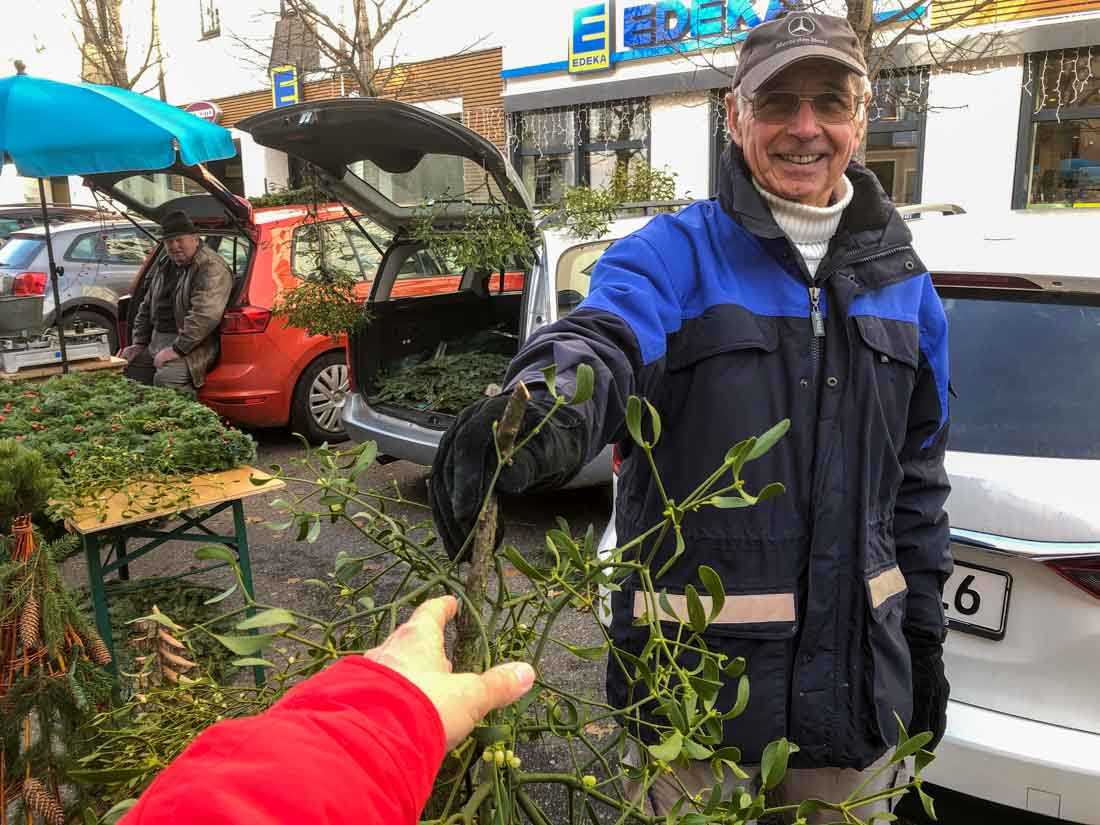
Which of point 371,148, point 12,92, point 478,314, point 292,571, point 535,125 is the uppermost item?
point 535,125

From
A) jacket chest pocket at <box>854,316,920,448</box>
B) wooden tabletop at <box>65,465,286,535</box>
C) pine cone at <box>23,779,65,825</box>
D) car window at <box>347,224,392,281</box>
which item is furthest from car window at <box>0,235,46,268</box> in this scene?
jacket chest pocket at <box>854,316,920,448</box>

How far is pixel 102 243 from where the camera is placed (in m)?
11.1

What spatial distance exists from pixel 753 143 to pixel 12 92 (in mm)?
5353

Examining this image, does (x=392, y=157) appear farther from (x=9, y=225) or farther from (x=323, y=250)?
(x=9, y=225)

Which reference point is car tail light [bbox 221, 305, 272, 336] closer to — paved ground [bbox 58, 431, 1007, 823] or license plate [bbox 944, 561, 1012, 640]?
paved ground [bbox 58, 431, 1007, 823]

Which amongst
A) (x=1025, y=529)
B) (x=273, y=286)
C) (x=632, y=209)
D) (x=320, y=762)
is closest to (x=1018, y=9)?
(x=632, y=209)

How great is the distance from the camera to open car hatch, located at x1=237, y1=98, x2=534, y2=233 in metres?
4.85

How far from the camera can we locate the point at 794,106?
1720mm

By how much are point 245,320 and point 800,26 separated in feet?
18.3

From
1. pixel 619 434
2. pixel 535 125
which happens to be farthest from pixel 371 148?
pixel 535 125

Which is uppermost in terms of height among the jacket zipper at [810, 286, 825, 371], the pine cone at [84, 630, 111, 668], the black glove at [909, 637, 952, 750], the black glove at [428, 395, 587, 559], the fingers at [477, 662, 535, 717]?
the jacket zipper at [810, 286, 825, 371]

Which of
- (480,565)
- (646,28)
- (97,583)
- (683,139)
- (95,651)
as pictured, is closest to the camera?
(480,565)

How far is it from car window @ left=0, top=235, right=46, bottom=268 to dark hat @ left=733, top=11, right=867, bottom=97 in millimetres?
10950

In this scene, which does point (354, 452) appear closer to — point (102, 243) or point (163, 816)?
point (163, 816)
